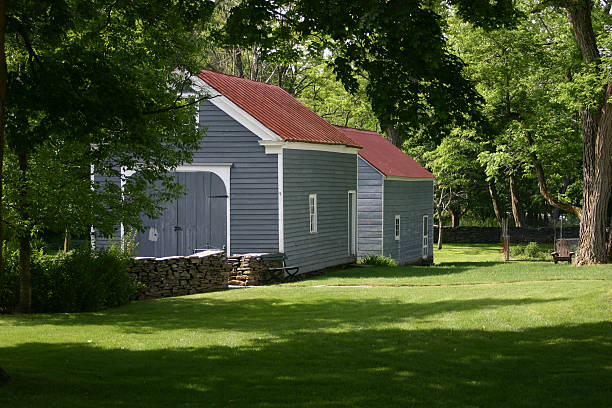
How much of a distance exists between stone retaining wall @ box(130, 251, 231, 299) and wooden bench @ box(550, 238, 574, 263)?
604 inches

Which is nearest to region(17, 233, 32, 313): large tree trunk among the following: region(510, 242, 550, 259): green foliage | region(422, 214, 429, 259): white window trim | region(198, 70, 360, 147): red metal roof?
region(198, 70, 360, 147): red metal roof

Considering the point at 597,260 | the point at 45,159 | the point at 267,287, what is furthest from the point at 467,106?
the point at 597,260

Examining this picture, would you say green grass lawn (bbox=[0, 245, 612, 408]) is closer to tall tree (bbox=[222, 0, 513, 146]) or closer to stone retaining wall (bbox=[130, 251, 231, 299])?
stone retaining wall (bbox=[130, 251, 231, 299])

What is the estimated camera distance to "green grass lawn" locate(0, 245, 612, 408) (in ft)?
23.9

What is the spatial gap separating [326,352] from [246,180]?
38.4ft

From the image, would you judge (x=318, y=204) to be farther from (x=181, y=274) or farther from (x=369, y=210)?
(x=181, y=274)

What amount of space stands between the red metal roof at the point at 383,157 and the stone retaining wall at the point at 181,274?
10547 millimetres

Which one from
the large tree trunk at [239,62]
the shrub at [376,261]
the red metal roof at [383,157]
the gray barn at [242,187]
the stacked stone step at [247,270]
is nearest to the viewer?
the stacked stone step at [247,270]

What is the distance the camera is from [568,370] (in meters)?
8.40

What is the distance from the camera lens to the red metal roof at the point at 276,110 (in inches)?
829

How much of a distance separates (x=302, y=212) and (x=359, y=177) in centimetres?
713

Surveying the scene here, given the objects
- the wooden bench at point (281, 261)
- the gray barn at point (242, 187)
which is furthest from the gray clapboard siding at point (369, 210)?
the wooden bench at point (281, 261)

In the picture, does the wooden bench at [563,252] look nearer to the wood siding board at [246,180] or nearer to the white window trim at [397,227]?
the white window trim at [397,227]

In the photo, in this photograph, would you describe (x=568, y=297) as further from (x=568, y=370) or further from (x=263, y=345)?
(x=263, y=345)
